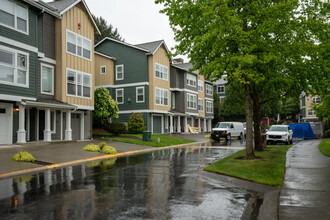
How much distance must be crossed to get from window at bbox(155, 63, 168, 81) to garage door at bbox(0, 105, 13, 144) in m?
21.1

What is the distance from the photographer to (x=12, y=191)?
812 centimetres

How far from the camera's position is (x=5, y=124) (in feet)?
60.7

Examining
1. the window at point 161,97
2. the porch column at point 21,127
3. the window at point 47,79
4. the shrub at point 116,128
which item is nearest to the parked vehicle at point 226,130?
the window at point 161,97

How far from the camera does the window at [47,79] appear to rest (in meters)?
21.9

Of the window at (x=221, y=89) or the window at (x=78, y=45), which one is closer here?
the window at (x=78, y=45)

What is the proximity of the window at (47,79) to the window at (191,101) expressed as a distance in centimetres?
2659

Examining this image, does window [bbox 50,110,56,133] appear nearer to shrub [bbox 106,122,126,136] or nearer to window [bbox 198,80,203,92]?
shrub [bbox 106,122,126,136]

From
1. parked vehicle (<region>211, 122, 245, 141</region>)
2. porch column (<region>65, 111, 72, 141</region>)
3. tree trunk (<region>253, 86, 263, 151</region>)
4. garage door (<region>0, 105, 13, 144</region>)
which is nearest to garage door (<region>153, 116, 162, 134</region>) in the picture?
parked vehicle (<region>211, 122, 245, 141</region>)

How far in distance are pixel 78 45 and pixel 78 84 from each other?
3354 millimetres

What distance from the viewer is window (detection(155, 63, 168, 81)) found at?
37.3m

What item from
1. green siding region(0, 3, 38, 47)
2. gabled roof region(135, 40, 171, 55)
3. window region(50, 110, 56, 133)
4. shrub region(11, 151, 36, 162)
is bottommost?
shrub region(11, 151, 36, 162)

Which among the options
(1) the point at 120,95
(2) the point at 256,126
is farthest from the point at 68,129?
(1) the point at 120,95

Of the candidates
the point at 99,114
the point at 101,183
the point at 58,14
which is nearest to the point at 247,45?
the point at 101,183

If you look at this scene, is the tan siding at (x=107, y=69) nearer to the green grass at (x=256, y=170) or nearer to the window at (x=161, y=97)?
the window at (x=161, y=97)
